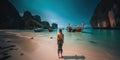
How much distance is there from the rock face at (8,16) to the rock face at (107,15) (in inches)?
789

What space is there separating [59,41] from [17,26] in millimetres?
35139

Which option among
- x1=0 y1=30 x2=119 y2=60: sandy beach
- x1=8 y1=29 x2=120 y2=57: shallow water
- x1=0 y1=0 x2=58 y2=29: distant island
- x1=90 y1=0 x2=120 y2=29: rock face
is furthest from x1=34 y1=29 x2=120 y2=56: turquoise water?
x1=90 y1=0 x2=120 y2=29: rock face

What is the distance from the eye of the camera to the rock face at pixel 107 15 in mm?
44250

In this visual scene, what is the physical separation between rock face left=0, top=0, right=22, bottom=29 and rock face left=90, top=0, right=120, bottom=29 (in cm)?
2004

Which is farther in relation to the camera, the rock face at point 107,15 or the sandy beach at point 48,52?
the rock face at point 107,15

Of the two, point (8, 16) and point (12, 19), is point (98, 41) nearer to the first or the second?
point (8, 16)

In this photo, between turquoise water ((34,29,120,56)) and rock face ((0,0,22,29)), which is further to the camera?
rock face ((0,0,22,29))

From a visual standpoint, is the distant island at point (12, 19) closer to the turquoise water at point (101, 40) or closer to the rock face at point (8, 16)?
the rock face at point (8, 16)

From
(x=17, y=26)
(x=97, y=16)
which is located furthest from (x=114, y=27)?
(x=17, y=26)

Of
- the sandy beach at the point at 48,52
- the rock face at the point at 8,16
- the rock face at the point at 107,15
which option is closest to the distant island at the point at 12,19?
the rock face at the point at 8,16

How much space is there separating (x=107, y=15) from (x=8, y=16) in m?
27.0

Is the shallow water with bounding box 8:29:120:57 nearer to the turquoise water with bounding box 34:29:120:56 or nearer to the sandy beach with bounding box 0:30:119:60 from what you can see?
the turquoise water with bounding box 34:29:120:56

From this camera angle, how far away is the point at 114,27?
155ft

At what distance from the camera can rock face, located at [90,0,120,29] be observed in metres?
44.2
